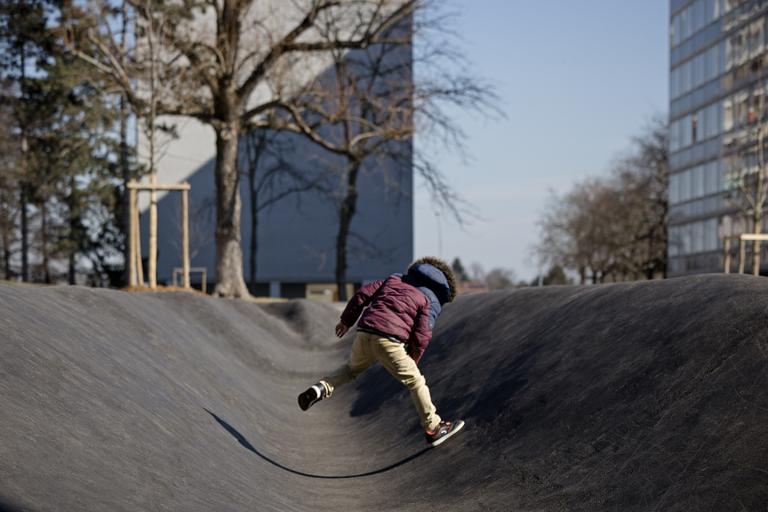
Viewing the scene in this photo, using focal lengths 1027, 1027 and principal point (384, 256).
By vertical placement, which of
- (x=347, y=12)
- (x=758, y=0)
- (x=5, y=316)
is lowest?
(x=5, y=316)

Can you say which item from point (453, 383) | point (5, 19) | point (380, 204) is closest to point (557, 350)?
point (453, 383)

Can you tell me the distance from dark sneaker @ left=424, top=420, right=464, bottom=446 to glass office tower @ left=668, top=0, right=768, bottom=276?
4124 cm

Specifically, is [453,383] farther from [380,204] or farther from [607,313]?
[380,204]

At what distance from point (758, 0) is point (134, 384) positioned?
159 ft

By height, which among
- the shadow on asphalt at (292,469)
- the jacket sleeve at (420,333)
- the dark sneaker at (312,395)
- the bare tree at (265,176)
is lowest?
the shadow on asphalt at (292,469)

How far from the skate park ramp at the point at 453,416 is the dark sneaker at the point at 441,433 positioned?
8cm

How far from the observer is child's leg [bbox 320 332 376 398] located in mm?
8317

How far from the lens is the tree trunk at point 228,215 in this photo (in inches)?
1158

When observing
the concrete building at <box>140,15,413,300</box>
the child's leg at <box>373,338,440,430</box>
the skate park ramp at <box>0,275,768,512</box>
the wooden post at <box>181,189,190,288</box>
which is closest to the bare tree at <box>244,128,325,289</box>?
the concrete building at <box>140,15,413,300</box>

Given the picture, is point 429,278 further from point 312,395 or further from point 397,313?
point 312,395

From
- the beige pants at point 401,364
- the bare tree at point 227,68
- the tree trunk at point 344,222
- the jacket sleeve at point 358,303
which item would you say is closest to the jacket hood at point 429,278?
the jacket sleeve at point 358,303

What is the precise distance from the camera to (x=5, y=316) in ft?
21.7

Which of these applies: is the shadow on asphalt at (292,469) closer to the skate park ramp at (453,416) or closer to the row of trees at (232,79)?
the skate park ramp at (453,416)

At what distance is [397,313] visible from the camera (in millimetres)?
8109
